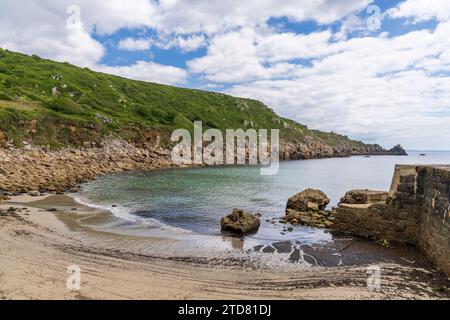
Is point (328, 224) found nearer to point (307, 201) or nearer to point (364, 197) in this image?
point (364, 197)

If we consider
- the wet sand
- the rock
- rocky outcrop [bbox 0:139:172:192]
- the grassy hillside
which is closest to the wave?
the wet sand

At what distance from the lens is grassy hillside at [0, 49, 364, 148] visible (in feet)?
195

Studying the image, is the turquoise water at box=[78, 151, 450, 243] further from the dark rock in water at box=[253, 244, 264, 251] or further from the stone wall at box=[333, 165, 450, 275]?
the stone wall at box=[333, 165, 450, 275]

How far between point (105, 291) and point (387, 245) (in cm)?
1491

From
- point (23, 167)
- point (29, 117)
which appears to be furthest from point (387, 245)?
point (29, 117)

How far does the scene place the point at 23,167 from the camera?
42406mm

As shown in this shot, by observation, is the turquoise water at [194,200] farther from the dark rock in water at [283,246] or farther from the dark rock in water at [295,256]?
the dark rock in water at [295,256]

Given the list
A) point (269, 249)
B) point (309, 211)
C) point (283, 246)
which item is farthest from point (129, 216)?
point (309, 211)

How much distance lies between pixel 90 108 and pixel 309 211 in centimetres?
6968

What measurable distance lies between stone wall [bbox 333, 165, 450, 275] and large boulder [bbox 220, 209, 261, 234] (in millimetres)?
5365

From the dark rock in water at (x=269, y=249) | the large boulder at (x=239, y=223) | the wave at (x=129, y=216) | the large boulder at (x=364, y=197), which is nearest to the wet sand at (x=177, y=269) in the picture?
the dark rock in water at (x=269, y=249)

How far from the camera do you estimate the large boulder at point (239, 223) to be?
73.7ft
